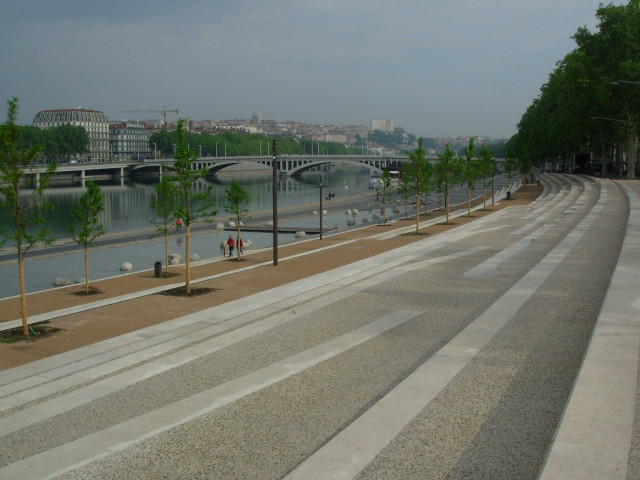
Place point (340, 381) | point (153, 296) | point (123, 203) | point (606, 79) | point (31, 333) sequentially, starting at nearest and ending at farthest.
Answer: point (340, 381), point (31, 333), point (153, 296), point (606, 79), point (123, 203)

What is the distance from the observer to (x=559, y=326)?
43.8 ft

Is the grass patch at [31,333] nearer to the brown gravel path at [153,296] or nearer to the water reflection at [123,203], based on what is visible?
the brown gravel path at [153,296]

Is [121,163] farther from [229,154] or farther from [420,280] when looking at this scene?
[420,280]

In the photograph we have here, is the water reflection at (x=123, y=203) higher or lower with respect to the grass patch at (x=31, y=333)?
lower

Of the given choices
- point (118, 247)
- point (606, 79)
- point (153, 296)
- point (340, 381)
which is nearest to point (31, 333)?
point (153, 296)

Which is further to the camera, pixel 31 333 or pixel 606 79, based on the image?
pixel 606 79

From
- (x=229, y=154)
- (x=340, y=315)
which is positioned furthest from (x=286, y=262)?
(x=229, y=154)

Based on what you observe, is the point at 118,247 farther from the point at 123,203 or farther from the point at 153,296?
the point at 123,203

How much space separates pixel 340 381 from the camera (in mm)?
10414

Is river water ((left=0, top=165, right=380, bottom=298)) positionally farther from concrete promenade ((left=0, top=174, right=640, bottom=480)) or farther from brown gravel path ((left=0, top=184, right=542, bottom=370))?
concrete promenade ((left=0, top=174, right=640, bottom=480))

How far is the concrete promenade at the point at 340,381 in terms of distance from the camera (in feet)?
25.1

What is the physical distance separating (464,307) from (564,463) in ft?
27.7

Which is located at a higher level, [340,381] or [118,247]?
[340,381]

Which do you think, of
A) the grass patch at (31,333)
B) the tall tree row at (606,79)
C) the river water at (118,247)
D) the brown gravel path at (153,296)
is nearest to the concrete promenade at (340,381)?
the brown gravel path at (153,296)
